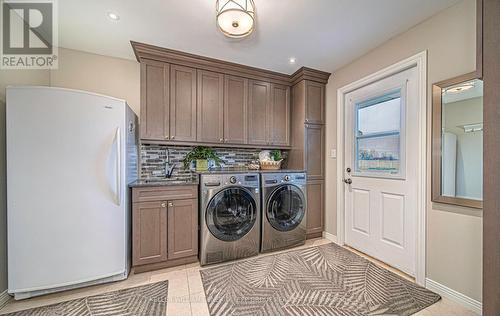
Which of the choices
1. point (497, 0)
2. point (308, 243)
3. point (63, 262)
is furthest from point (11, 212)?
point (497, 0)

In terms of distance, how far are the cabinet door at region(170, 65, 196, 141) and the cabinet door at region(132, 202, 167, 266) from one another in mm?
882

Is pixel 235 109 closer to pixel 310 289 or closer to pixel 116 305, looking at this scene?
pixel 310 289

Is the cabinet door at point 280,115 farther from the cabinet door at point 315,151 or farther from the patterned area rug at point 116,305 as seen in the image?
the patterned area rug at point 116,305

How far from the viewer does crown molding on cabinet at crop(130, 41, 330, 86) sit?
7.67 ft

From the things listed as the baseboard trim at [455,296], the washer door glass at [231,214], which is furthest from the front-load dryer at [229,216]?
the baseboard trim at [455,296]

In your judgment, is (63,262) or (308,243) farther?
(308,243)

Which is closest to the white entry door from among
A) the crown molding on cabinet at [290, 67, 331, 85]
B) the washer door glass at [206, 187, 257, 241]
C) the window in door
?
the window in door

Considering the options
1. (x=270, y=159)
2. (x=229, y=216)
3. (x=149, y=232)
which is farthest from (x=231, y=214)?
(x=270, y=159)

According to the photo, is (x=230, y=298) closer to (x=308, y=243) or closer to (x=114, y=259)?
(x=114, y=259)

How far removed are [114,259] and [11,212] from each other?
0.86m

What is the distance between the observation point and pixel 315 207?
9.83ft

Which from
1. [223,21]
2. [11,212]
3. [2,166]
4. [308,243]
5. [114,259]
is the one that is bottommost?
[308,243]

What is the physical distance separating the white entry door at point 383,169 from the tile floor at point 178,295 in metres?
0.35

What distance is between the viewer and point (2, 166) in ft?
5.37
